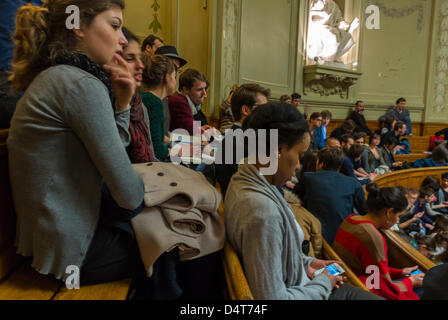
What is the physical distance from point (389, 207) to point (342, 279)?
861 mm

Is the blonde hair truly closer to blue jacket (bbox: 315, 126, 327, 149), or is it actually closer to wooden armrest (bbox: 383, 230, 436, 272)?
wooden armrest (bbox: 383, 230, 436, 272)

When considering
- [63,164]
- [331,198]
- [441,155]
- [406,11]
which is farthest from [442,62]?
[63,164]

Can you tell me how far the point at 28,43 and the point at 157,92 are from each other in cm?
111

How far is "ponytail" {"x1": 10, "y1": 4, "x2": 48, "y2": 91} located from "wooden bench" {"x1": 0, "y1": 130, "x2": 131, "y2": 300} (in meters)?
0.20

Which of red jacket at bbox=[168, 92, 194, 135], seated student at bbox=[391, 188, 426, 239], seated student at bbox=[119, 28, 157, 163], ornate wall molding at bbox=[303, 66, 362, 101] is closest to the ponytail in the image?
seated student at bbox=[119, 28, 157, 163]

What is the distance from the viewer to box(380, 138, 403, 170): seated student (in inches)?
230

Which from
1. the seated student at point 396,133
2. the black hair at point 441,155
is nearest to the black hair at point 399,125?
the seated student at point 396,133

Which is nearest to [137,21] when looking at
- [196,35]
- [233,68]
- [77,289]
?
[196,35]

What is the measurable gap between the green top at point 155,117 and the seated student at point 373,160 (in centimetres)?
380

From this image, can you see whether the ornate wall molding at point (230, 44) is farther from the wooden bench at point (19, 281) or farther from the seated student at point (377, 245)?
the wooden bench at point (19, 281)

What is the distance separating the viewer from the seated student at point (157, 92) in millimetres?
2033

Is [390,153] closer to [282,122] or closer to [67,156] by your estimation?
[282,122]
